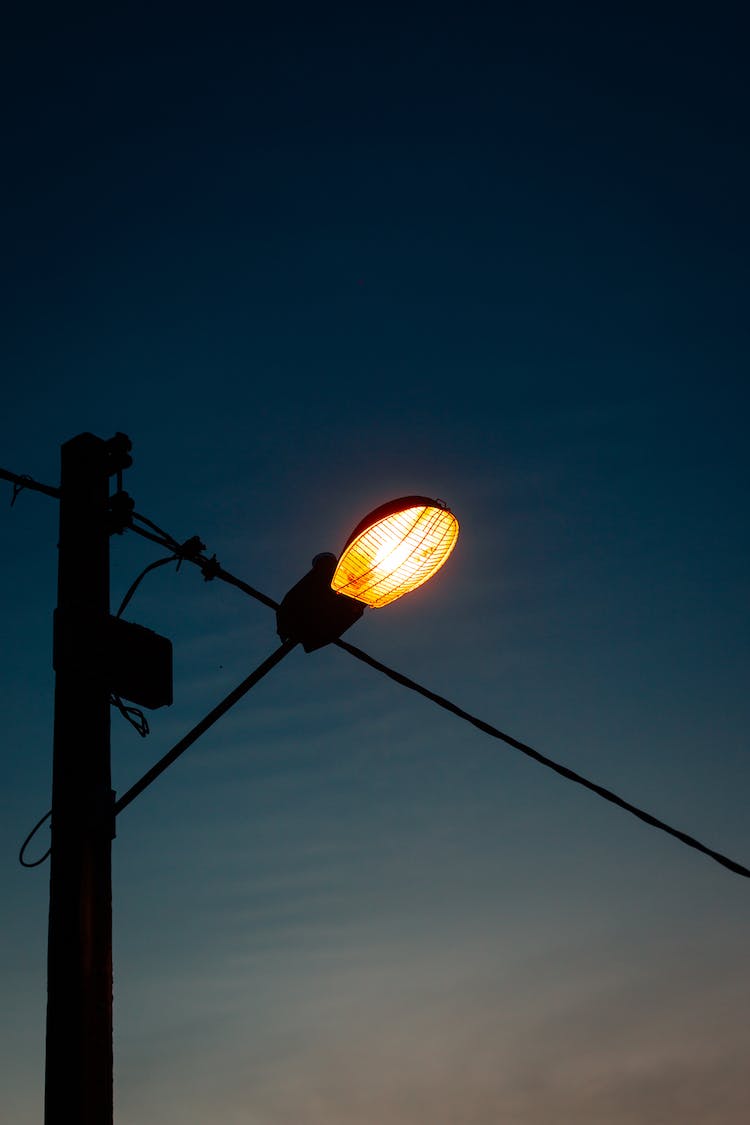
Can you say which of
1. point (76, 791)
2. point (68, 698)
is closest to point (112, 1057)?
point (76, 791)

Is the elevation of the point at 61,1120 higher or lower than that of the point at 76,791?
lower

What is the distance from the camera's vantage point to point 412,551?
5.64 metres

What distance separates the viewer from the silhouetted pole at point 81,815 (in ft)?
15.7

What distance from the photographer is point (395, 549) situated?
18.5ft

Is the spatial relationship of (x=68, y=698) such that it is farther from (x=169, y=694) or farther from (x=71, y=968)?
(x=71, y=968)

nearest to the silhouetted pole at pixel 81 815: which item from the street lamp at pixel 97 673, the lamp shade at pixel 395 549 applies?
the street lamp at pixel 97 673

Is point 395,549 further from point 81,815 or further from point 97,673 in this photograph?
point 81,815

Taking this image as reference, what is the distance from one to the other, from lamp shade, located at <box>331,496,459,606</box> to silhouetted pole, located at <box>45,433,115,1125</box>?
4.20ft

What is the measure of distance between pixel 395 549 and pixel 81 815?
6.35 ft

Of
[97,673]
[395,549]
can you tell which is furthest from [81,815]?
[395,549]

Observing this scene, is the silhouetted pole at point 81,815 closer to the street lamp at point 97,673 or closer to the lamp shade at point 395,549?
the street lamp at point 97,673

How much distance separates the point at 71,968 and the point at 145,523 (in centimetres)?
248

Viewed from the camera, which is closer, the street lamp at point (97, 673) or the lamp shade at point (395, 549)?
the street lamp at point (97, 673)

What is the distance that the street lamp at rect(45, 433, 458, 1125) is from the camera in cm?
484
